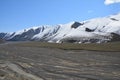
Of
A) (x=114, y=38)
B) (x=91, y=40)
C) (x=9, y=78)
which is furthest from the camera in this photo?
(x=91, y=40)

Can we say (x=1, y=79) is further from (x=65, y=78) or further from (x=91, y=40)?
(x=91, y=40)

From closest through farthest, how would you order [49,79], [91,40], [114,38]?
1. [49,79]
2. [114,38]
3. [91,40]

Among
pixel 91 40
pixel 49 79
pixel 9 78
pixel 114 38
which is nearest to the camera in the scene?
pixel 49 79

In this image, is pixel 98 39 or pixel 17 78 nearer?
pixel 17 78

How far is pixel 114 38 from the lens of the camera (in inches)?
6909

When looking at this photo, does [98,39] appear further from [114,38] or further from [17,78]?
[17,78]

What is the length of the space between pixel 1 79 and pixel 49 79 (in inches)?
160

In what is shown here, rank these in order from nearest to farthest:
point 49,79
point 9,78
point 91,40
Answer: point 49,79, point 9,78, point 91,40

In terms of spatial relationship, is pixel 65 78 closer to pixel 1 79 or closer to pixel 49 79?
pixel 49 79

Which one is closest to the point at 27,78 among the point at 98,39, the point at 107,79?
the point at 107,79

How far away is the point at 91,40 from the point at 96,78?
557ft

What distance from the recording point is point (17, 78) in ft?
71.1

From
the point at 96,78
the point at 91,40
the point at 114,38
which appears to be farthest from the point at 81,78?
the point at 91,40

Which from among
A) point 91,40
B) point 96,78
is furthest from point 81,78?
point 91,40
